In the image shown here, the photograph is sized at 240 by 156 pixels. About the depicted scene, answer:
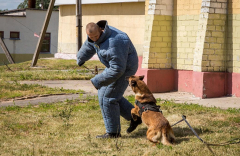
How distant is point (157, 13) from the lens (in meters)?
11.6

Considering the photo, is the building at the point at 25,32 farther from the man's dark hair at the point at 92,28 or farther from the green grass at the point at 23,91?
the man's dark hair at the point at 92,28

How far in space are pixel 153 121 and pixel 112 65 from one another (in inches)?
37.4

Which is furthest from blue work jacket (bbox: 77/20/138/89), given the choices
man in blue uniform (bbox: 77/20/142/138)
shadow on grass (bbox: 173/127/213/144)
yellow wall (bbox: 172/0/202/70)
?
yellow wall (bbox: 172/0/202/70)

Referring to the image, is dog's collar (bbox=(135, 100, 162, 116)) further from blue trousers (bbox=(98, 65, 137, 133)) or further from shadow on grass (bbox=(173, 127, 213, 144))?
shadow on grass (bbox=(173, 127, 213, 144))

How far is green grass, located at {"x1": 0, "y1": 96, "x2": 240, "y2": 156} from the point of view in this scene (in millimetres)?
5648

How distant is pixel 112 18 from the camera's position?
25656 millimetres

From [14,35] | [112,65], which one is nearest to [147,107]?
[112,65]

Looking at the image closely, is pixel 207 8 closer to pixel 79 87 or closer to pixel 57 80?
Answer: pixel 79 87

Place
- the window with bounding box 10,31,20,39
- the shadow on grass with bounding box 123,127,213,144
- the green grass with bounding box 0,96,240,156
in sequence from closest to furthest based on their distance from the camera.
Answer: the green grass with bounding box 0,96,240,156 < the shadow on grass with bounding box 123,127,213,144 < the window with bounding box 10,31,20,39

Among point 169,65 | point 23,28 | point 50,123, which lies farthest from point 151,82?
point 23,28

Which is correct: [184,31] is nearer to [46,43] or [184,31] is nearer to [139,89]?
[139,89]

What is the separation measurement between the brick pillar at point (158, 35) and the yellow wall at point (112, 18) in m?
12.3

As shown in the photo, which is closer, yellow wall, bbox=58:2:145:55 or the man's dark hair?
the man's dark hair

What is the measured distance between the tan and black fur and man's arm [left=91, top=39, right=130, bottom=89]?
0.26 m
